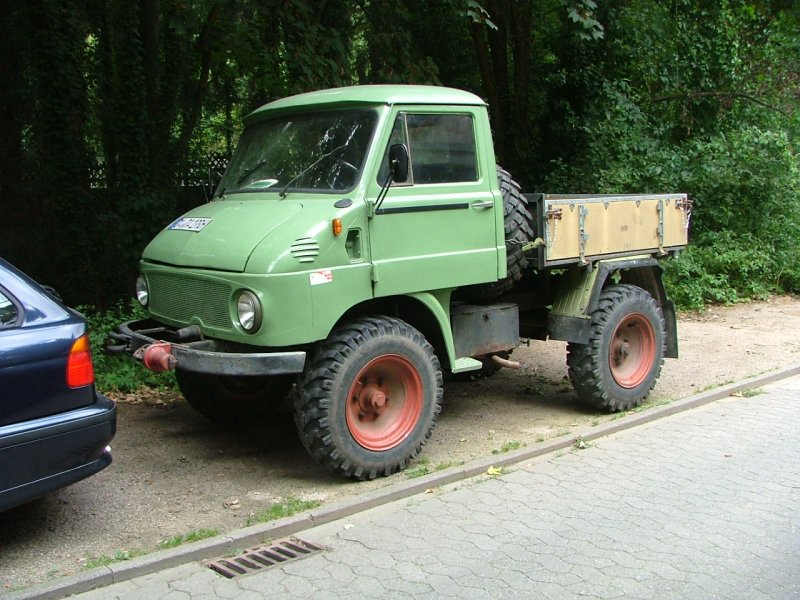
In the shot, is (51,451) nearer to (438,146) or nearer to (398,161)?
(398,161)

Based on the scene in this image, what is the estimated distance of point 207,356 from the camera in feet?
16.5

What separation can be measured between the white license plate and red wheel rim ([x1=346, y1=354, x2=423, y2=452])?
1522 mm

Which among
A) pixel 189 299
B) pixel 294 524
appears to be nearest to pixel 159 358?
pixel 189 299

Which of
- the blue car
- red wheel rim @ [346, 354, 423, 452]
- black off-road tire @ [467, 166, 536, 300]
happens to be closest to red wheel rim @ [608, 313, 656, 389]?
black off-road tire @ [467, 166, 536, 300]

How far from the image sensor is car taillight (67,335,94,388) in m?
4.45

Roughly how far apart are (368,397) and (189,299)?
54.0 inches

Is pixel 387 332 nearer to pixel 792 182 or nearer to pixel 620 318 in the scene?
pixel 620 318

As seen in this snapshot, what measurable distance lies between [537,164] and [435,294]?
892 cm

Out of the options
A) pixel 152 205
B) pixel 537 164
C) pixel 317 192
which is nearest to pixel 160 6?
pixel 152 205

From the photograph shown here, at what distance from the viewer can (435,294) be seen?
235 inches

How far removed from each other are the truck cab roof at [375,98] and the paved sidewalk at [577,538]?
2676mm

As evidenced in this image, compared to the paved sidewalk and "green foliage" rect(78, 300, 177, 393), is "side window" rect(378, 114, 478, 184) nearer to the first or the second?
the paved sidewalk

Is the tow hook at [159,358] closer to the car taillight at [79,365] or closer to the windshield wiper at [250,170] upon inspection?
the car taillight at [79,365]

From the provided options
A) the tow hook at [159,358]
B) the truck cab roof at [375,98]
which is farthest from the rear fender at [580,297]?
the tow hook at [159,358]
